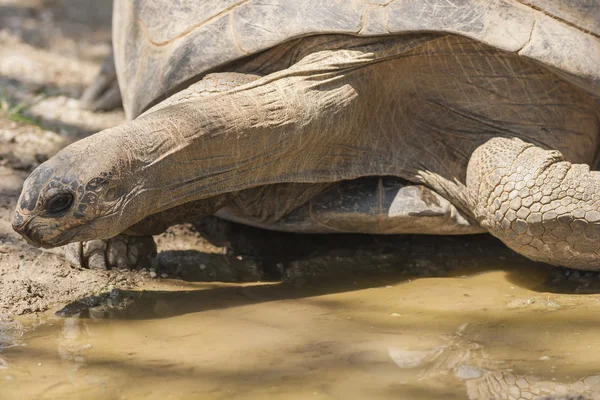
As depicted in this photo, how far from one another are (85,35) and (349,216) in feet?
18.0

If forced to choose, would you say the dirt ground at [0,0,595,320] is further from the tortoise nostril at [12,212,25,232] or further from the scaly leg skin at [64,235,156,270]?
the tortoise nostril at [12,212,25,232]

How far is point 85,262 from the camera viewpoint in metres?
4.00

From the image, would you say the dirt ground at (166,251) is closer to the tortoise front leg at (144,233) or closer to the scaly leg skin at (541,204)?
the tortoise front leg at (144,233)

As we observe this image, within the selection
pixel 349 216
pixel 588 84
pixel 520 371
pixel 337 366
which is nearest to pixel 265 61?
pixel 349 216

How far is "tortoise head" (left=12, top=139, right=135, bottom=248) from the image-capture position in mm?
3221

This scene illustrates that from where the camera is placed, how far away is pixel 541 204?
3699 mm

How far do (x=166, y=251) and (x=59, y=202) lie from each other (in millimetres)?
1183

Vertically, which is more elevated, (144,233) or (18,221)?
(18,221)

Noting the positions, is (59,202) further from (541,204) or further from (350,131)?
(541,204)

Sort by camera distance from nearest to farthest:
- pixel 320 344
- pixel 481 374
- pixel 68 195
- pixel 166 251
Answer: pixel 481 374 < pixel 320 344 < pixel 68 195 < pixel 166 251

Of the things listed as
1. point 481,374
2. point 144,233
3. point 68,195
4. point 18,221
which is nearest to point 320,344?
point 481,374

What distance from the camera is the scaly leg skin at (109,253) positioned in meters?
3.97

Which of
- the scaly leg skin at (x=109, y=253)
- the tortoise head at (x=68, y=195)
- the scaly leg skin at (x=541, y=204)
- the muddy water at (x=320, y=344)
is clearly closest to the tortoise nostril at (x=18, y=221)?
the tortoise head at (x=68, y=195)

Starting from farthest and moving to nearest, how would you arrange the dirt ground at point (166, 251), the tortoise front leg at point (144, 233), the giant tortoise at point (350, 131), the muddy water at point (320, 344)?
the tortoise front leg at point (144, 233)
the dirt ground at point (166, 251)
the giant tortoise at point (350, 131)
the muddy water at point (320, 344)
